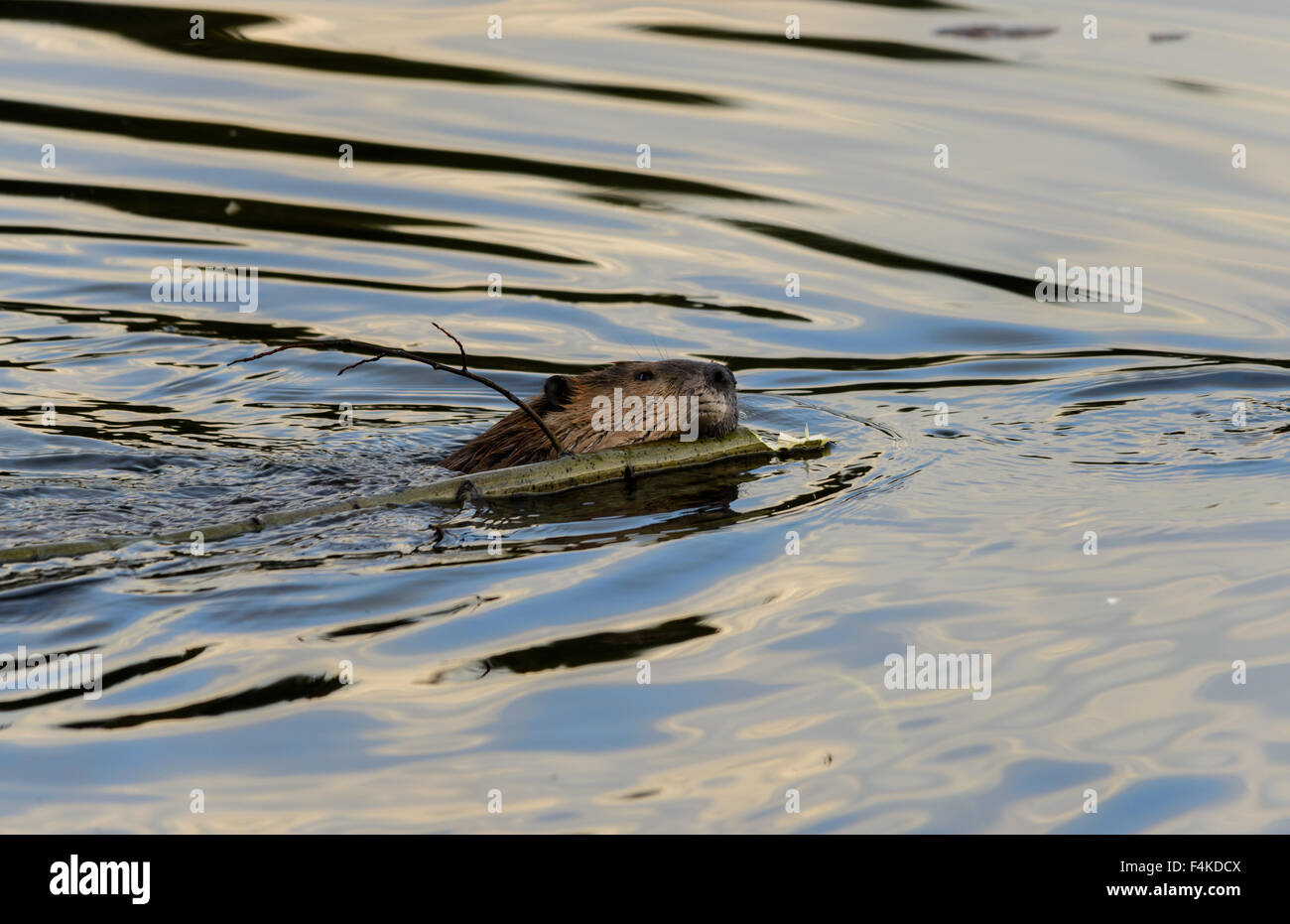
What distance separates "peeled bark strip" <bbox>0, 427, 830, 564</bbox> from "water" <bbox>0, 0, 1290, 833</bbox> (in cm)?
8

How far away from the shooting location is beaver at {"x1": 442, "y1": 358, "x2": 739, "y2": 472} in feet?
23.2

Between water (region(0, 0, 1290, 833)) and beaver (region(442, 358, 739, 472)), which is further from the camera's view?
beaver (region(442, 358, 739, 472))

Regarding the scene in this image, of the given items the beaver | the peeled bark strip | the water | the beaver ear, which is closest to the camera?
the water

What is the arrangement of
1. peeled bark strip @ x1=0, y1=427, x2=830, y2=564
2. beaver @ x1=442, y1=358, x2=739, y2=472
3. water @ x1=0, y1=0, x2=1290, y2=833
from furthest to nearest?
beaver @ x1=442, y1=358, x2=739, y2=472
peeled bark strip @ x1=0, y1=427, x2=830, y2=564
water @ x1=0, y1=0, x2=1290, y2=833

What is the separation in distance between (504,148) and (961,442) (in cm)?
635

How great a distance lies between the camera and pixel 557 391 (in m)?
7.35

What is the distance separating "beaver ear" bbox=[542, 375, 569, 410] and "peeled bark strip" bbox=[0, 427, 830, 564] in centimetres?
46

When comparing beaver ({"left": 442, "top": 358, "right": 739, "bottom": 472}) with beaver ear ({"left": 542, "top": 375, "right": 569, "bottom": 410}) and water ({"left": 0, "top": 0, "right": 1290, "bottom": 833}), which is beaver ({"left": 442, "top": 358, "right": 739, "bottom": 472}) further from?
water ({"left": 0, "top": 0, "right": 1290, "bottom": 833})

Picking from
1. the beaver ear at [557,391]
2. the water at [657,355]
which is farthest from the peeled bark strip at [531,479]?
the beaver ear at [557,391]

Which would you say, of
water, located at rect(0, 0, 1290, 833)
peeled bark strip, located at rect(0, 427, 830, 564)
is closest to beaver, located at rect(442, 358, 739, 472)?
peeled bark strip, located at rect(0, 427, 830, 564)

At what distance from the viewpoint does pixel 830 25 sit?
15.3 m

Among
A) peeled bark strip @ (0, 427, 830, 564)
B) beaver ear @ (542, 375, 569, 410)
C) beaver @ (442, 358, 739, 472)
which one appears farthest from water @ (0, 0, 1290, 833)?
beaver ear @ (542, 375, 569, 410)

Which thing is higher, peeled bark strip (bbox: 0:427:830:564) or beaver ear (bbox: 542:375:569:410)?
beaver ear (bbox: 542:375:569:410)

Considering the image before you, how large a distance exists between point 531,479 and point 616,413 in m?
0.77
